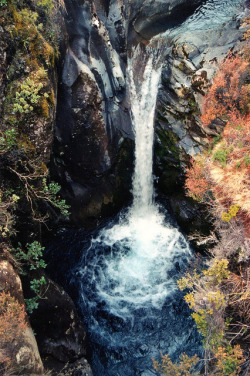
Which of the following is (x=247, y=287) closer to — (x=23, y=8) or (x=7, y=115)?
(x=7, y=115)

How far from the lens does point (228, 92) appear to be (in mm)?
10914

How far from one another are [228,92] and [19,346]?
11786mm

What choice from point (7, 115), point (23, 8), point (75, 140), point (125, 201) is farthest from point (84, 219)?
point (23, 8)

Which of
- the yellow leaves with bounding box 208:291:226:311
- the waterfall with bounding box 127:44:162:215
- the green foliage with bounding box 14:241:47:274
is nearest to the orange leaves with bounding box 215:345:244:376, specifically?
the yellow leaves with bounding box 208:291:226:311

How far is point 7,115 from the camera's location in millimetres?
8141

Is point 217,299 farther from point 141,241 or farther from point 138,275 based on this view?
point 141,241

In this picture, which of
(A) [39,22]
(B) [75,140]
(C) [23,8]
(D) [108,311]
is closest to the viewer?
(C) [23,8]

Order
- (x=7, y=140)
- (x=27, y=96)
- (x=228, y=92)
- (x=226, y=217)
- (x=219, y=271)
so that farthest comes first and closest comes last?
(x=228, y=92) < (x=27, y=96) < (x=7, y=140) < (x=226, y=217) < (x=219, y=271)

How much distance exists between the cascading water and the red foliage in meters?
3.41

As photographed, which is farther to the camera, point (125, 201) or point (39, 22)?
point (125, 201)

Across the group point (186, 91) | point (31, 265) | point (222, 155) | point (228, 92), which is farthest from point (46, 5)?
point (31, 265)

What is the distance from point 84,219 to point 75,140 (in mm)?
4482

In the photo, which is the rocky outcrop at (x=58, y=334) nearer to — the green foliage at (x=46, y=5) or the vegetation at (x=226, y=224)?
the vegetation at (x=226, y=224)

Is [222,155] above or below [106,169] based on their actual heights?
below
